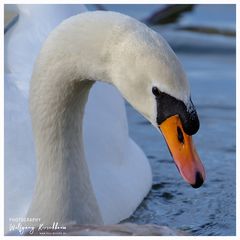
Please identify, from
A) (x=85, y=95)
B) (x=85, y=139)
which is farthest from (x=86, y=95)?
(x=85, y=139)

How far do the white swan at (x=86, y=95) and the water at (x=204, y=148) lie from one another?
0.83 metres

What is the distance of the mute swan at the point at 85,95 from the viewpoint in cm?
325

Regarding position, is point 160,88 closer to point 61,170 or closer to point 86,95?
point 86,95

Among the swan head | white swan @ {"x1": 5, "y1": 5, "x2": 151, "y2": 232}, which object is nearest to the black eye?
the swan head

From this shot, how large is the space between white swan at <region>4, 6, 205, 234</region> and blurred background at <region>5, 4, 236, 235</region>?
0.86 metres

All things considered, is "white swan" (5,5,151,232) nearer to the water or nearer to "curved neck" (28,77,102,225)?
the water

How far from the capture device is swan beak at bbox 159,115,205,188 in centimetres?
337

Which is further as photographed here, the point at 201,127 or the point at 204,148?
the point at 201,127

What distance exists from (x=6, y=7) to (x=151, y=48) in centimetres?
229

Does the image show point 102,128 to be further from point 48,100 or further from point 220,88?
point 220,88

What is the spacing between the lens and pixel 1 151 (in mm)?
4176

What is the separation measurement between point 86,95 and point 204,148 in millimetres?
1893

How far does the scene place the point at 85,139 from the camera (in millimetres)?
4539

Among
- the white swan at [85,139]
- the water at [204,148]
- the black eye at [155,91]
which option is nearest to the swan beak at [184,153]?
the black eye at [155,91]
